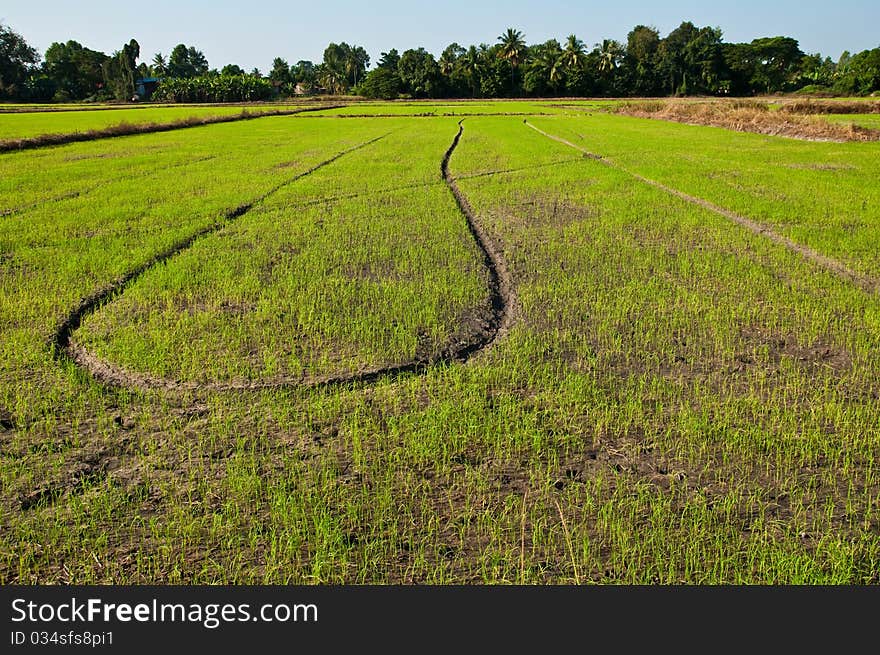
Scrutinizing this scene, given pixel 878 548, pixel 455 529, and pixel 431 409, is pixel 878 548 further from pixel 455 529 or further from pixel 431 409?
pixel 431 409

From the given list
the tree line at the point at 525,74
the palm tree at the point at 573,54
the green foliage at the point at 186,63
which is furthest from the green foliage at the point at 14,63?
the palm tree at the point at 573,54

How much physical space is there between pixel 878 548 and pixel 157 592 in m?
2.98

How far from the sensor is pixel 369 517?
3.13 meters

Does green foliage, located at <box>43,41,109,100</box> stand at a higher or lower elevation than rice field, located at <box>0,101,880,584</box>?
higher

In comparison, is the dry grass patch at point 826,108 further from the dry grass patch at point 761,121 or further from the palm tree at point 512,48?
the palm tree at point 512,48

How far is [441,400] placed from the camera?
4.31 meters

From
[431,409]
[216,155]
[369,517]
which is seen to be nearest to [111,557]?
[369,517]

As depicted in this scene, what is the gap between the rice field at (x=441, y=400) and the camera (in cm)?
293

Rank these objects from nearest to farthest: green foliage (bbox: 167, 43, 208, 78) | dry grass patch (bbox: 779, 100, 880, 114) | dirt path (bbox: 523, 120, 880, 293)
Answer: dirt path (bbox: 523, 120, 880, 293), dry grass patch (bbox: 779, 100, 880, 114), green foliage (bbox: 167, 43, 208, 78)

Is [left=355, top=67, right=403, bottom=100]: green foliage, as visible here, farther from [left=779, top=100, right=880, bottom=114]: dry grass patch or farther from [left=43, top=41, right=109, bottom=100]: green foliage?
[left=779, top=100, right=880, bottom=114]: dry grass patch

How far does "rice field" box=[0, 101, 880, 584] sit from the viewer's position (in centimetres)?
293

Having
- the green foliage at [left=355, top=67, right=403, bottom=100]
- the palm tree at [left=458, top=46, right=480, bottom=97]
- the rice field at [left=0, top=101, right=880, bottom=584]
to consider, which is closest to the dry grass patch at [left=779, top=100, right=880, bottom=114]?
the rice field at [left=0, top=101, right=880, bottom=584]

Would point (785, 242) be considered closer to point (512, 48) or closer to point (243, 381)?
point (243, 381)

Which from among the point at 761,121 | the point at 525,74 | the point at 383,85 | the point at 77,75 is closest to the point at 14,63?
the point at 77,75
